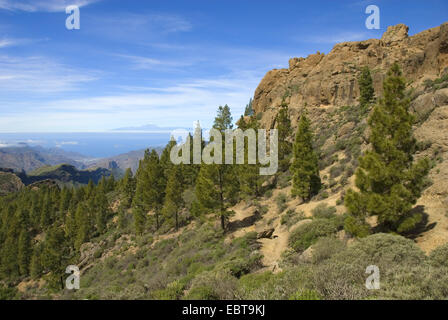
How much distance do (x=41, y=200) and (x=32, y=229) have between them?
25.2 feet

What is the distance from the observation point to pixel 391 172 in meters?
12.1

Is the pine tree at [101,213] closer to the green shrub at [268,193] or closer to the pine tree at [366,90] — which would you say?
the green shrub at [268,193]

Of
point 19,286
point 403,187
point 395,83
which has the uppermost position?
point 395,83

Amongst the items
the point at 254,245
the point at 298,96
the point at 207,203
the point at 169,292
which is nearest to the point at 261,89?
the point at 298,96

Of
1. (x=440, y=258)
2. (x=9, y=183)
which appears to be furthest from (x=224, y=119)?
(x=9, y=183)

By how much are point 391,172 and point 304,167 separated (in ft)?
40.3

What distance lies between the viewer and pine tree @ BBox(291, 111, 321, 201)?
24.1 metres

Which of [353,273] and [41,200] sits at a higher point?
[353,273]

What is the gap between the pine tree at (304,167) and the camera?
79.1 ft

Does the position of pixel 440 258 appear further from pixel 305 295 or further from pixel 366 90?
pixel 366 90

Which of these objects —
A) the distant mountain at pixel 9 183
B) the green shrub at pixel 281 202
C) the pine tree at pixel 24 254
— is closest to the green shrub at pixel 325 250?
the green shrub at pixel 281 202

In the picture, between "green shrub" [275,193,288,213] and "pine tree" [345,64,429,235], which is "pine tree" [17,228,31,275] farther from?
"pine tree" [345,64,429,235]

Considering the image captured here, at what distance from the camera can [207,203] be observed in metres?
23.9
